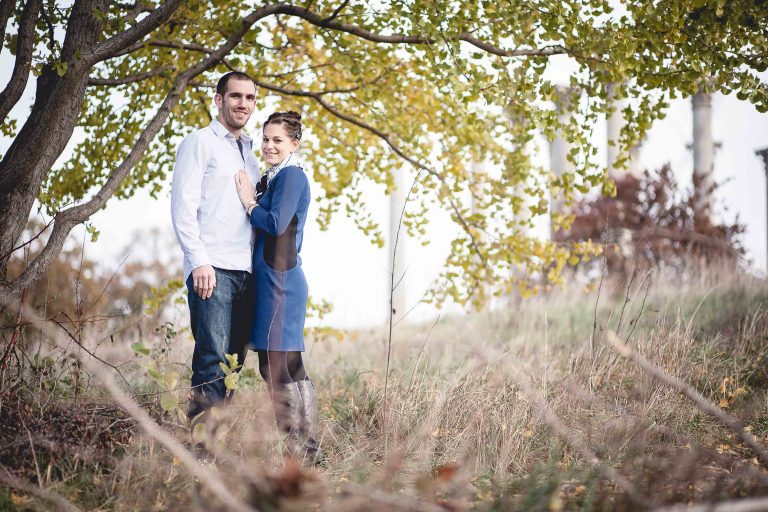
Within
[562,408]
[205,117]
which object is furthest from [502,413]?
[205,117]

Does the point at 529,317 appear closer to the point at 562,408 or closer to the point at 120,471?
the point at 562,408

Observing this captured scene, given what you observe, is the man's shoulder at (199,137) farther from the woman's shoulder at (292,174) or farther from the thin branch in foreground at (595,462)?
the thin branch in foreground at (595,462)

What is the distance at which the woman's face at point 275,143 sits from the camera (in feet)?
12.0

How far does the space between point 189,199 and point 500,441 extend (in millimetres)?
2064

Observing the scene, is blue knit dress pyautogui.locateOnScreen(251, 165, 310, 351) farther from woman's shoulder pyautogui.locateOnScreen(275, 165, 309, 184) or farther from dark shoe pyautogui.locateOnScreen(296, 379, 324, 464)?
dark shoe pyautogui.locateOnScreen(296, 379, 324, 464)

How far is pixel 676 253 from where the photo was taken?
40.7 feet

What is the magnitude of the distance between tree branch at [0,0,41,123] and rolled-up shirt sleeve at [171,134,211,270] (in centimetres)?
140

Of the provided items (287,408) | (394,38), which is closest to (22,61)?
(394,38)

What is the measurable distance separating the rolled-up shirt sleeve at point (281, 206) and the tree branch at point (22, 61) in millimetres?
1851

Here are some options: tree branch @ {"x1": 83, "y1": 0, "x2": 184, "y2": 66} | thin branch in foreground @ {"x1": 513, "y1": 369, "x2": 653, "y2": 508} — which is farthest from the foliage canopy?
thin branch in foreground @ {"x1": 513, "y1": 369, "x2": 653, "y2": 508}

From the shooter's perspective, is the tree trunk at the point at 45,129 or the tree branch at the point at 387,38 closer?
the tree trunk at the point at 45,129

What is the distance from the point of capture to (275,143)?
366cm

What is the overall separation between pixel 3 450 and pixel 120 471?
0.55m

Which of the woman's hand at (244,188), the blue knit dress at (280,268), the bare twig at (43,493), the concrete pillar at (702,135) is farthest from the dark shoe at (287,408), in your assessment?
the concrete pillar at (702,135)
